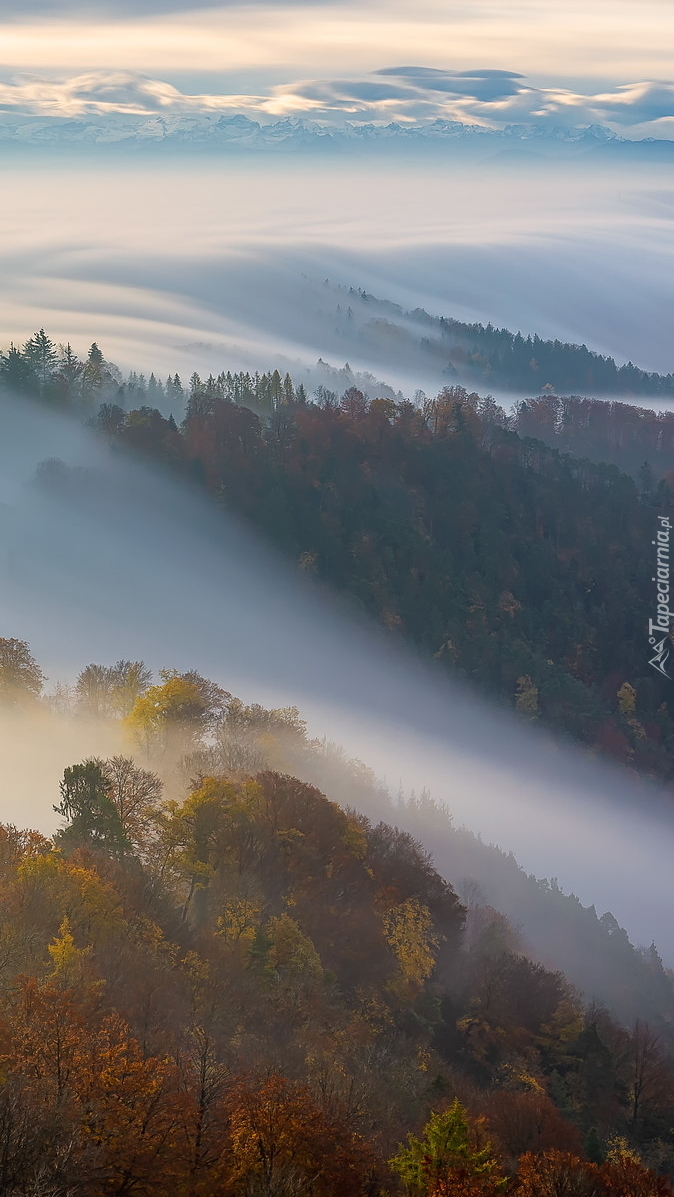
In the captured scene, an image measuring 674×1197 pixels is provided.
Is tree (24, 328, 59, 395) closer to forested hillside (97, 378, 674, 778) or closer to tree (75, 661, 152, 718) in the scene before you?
forested hillside (97, 378, 674, 778)

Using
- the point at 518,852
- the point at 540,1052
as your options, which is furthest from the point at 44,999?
the point at 518,852

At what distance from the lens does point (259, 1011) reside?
3725 cm

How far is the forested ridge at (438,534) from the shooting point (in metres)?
127

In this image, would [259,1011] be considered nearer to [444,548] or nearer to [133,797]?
[133,797]

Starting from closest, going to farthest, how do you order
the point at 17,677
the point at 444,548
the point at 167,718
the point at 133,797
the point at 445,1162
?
the point at 445,1162
the point at 133,797
the point at 167,718
the point at 17,677
the point at 444,548

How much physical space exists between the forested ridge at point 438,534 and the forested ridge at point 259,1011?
6246cm

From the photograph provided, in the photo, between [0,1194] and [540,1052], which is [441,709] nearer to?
[540,1052]

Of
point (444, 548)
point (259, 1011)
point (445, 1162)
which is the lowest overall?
point (444, 548)

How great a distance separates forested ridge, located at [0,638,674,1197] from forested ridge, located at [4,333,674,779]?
205 ft

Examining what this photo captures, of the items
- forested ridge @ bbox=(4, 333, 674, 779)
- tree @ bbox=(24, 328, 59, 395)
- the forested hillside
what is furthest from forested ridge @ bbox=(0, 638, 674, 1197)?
tree @ bbox=(24, 328, 59, 395)

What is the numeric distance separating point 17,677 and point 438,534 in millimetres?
76194

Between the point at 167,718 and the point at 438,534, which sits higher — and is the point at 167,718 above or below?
above

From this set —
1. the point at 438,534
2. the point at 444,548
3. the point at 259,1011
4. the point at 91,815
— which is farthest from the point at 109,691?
the point at 438,534

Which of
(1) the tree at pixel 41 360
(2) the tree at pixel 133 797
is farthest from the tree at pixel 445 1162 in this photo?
(1) the tree at pixel 41 360
